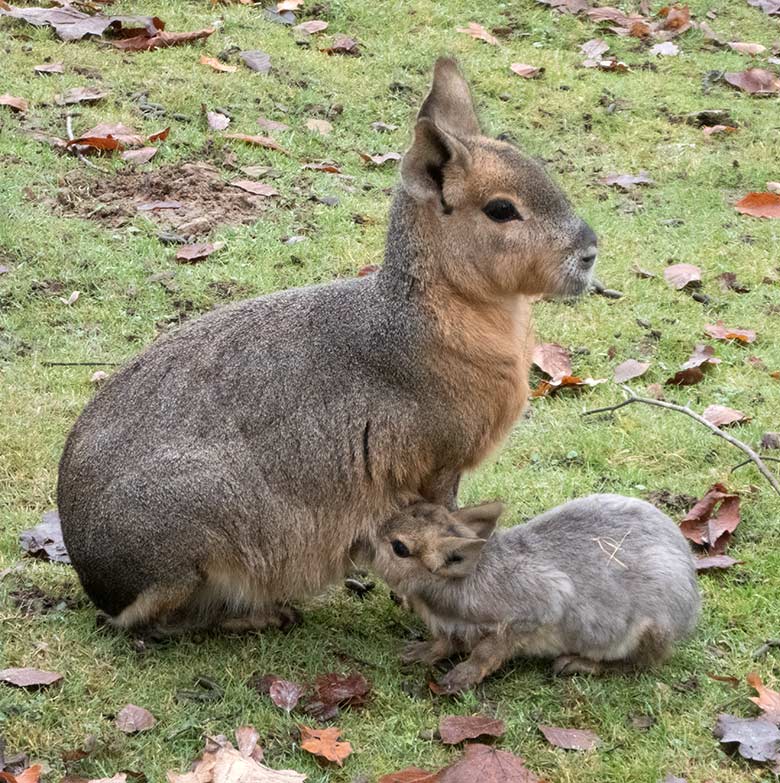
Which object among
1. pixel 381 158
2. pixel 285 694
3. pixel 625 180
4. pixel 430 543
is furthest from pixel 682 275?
pixel 285 694

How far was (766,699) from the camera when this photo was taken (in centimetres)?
380

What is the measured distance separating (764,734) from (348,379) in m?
1.58

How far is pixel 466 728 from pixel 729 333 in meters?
2.94

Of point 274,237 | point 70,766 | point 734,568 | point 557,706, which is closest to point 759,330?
point 734,568

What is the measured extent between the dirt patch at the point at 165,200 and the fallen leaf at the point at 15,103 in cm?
78

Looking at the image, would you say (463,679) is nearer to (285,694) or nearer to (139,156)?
(285,694)

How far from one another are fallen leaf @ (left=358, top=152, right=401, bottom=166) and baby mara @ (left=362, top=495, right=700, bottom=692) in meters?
3.95

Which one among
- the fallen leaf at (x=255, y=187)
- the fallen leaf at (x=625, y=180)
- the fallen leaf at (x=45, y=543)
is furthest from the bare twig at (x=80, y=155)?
the fallen leaf at (x=45, y=543)

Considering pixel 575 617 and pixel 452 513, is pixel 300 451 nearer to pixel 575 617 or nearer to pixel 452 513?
pixel 452 513

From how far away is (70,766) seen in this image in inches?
138

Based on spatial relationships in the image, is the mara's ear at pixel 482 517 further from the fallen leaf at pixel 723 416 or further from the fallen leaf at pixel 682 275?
the fallen leaf at pixel 682 275

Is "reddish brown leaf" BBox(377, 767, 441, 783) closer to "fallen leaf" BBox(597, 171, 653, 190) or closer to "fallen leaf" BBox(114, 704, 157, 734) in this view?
"fallen leaf" BBox(114, 704, 157, 734)

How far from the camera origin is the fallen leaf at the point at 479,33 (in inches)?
366

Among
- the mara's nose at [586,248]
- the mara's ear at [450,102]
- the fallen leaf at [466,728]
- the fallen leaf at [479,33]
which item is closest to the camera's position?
Result: the fallen leaf at [466,728]
